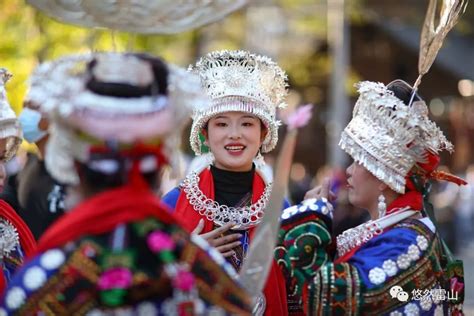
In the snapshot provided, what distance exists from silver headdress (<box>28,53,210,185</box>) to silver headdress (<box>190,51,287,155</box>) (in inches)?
69.6

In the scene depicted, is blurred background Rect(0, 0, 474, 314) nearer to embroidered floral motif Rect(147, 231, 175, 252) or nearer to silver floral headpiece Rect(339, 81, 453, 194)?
silver floral headpiece Rect(339, 81, 453, 194)

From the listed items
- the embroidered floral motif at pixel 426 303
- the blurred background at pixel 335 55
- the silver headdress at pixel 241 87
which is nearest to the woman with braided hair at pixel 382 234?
the embroidered floral motif at pixel 426 303

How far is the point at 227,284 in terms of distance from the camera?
3.67m

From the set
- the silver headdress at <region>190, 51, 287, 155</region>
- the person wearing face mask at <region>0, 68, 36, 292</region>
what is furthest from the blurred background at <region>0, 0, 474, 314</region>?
the person wearing face mask at <region>0, 68, 36, 292</region>

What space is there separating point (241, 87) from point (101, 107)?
82.9 inches

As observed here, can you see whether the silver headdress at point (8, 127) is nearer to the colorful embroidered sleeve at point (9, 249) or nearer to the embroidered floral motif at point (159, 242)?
the colorful embroidered sleeve at point (9, 249)

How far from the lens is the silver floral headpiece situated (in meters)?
4.90

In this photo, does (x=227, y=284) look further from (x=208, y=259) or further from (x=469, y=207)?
(x=469, y=207)

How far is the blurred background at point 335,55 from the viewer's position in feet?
45.8

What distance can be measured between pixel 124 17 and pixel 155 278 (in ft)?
3.60

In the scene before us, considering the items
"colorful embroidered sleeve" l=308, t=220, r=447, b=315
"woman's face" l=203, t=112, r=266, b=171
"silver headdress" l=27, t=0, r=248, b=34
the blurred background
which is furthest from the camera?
the blurred background

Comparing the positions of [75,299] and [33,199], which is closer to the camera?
[75,299]

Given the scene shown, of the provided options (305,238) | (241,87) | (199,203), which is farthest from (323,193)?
(241,87)

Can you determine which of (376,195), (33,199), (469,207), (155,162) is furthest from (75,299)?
(469,207)
